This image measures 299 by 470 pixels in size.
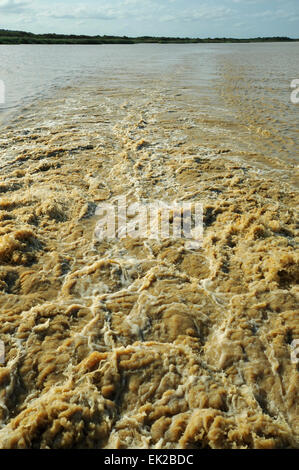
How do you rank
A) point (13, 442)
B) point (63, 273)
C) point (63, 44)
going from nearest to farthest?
point (13, 442)
point (63, 273)
point (63, 44)

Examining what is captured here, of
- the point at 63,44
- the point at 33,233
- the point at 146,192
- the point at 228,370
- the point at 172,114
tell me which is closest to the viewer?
the point at 228,370

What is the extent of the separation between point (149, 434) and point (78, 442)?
2.97 ft

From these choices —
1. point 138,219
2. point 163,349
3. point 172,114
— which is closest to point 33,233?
point 138,219

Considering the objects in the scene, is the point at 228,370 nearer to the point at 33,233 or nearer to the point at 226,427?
the point at 226,427

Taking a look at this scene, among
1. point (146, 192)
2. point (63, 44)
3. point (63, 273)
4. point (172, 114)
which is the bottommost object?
point (63, 273)

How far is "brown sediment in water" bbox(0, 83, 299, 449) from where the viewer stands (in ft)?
14.8

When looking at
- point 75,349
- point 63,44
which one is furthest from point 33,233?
point 63,44

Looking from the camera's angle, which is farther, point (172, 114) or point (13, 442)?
point (172, 114)

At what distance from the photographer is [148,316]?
625 centimetres

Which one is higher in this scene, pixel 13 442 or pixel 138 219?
pixel 138 219

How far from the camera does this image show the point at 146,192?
1048 cm

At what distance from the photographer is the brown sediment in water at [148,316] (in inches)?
177

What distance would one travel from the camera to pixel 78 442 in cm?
433

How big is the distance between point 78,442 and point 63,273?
3568 millimetres
